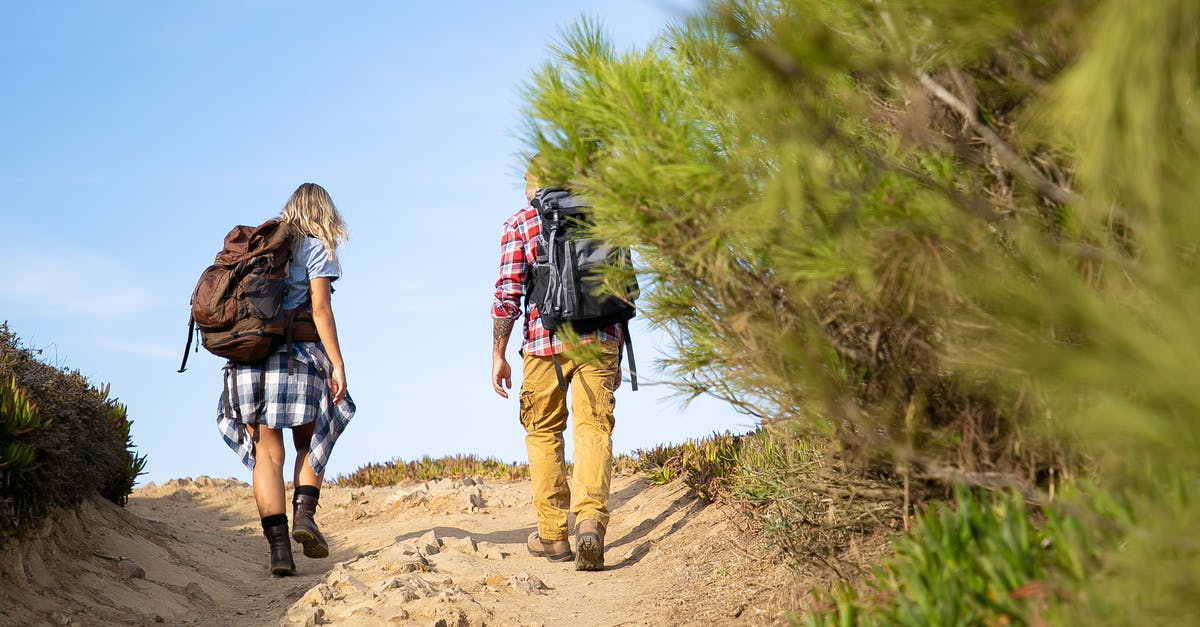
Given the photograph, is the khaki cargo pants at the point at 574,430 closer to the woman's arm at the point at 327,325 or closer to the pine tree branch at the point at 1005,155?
the woman's arm at the point at 327,325

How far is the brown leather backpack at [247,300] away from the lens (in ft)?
21.3

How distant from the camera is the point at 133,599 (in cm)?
639

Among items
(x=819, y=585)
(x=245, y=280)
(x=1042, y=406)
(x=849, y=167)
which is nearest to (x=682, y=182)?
(x=849, y=167)

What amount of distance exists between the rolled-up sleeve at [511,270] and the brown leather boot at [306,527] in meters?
1.94

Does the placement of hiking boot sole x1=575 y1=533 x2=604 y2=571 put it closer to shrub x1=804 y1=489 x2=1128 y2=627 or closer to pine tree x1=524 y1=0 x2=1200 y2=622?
pine tree x1=524 y1=0 x2=1200 y2=622

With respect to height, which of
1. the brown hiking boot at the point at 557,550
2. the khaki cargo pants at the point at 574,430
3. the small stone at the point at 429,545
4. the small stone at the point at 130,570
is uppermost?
the khaki cargo pants at the point at 574,430

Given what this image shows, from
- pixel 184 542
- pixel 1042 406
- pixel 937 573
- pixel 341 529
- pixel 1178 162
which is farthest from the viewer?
pixel 341 529

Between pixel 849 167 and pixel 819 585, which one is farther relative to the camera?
pixel 819 585

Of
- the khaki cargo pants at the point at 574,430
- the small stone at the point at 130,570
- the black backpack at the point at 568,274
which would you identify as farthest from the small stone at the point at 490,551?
the small stone at the point at 130,570

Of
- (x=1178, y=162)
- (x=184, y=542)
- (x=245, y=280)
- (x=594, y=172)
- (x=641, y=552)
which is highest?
(x=245, y=280)

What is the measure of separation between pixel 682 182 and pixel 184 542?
267 inches

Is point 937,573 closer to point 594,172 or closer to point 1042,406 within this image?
point 1042,406

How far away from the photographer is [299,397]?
673 centimetres

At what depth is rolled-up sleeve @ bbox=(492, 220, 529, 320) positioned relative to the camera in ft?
21.6
